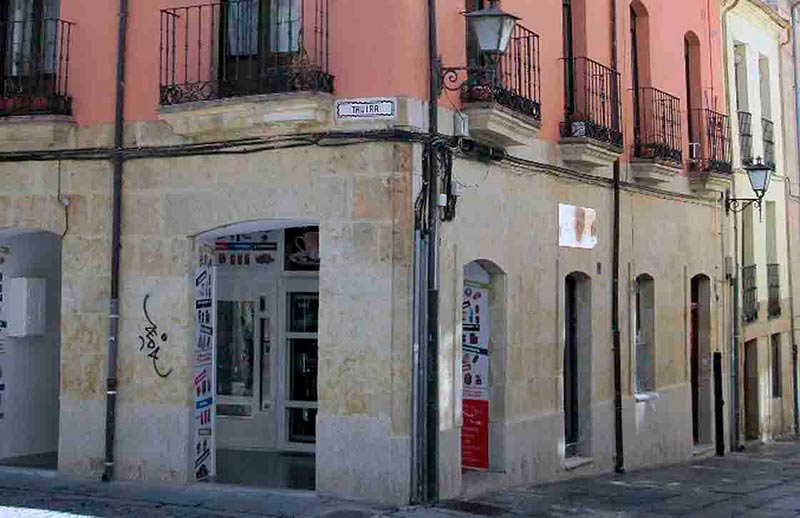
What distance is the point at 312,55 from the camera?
32.5 feet

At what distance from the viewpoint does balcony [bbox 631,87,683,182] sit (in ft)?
47.2

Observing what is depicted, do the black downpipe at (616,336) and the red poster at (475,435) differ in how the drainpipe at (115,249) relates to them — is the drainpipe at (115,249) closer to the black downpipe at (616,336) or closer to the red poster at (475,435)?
the red poster at (475,435)

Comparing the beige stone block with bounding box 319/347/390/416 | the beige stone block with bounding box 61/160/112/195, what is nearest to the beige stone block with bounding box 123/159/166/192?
the beige stone block with bounding box 61/160/112/195

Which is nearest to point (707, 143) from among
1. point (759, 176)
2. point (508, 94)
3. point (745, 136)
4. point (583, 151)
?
point (759, 176)

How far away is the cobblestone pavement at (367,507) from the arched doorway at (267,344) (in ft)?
7.26

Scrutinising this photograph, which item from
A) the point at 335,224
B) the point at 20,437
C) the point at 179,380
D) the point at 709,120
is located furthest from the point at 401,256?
the point at 709,120

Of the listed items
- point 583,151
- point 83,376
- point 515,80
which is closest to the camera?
point 83,376

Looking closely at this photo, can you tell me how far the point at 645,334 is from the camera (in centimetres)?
1523

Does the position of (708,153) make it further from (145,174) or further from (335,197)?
(145,174)

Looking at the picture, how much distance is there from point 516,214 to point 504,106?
1.55m

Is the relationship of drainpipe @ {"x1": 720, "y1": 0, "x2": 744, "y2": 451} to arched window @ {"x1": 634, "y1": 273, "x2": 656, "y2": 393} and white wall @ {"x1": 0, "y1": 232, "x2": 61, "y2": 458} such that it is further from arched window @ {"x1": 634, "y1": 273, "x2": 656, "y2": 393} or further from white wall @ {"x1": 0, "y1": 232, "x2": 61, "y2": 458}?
white wall @ {"x1": 0, "y1": 232, "x2": 61, "y2": 458}

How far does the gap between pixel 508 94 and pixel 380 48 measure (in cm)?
169

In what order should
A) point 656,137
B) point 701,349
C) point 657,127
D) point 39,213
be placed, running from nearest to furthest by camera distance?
1. point 39,213
2. point 656,137
3. point 657,127
4. point 701,349

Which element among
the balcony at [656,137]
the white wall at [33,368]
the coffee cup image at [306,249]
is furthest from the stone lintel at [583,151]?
the white wall at [33,368]
